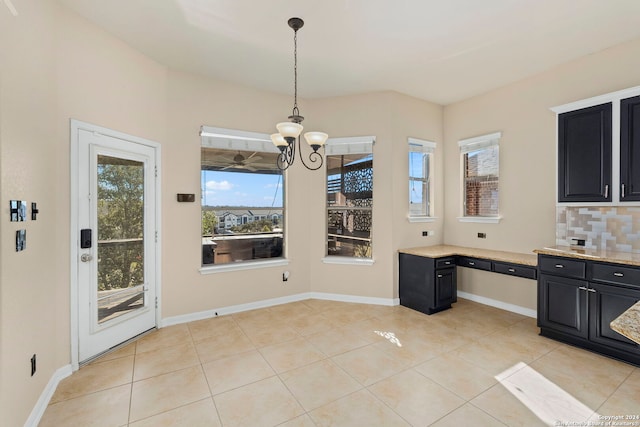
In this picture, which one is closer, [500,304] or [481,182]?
[500,304]

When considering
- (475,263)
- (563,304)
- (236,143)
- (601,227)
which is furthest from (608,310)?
(236,143)

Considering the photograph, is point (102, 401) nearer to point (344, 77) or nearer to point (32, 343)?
point (32, 343)

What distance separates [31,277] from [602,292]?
15.4 ft

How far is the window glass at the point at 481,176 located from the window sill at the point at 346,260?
1759mm

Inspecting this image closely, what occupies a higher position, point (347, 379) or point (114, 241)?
point (114, 241)

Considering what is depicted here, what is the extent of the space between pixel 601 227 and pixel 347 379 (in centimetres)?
323

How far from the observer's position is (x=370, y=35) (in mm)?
2992

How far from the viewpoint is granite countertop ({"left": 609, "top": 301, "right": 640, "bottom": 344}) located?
1053 millimetres

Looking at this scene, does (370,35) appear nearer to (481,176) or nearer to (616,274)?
(481,176)

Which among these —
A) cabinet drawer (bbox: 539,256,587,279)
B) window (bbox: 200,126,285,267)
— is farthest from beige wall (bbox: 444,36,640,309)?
window (bbox: 200,126,285,267)

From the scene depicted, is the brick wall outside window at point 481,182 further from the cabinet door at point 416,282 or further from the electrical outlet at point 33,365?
the electrical outlet at point 33,365

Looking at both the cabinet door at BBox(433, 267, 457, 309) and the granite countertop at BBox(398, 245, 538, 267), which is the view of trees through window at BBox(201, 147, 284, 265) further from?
the cabinet door at BBox(433, 267, 457, 309)

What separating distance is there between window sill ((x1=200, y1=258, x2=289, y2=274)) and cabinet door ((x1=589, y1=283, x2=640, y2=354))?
351 cm

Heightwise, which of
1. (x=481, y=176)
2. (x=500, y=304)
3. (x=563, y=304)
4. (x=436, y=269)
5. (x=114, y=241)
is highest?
(x=481, y=176)
